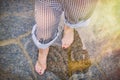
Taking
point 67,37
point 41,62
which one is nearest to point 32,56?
point 41,62

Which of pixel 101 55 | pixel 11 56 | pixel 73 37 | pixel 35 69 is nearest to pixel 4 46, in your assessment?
pixel 11 56

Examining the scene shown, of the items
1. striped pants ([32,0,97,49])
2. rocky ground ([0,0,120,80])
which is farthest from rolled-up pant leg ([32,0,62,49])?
rocky ground ([0,0,120,80])

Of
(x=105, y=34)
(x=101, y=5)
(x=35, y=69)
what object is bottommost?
(x=35, y=69)

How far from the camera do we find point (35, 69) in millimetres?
958

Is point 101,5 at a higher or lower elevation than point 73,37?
higher

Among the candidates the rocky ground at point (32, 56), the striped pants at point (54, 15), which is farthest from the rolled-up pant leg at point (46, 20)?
the rocky ground at point (32, 56)

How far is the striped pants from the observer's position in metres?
0.80

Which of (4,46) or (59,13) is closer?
(59,13)

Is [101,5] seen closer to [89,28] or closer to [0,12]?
[89,28]

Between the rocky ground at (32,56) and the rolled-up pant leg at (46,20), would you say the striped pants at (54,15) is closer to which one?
the rolled-up pant leg at (46,20)

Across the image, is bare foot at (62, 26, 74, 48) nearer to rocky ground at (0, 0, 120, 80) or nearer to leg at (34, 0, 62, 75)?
rocky ground at (0, 0, 120, 80)

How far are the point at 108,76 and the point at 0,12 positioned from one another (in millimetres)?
495

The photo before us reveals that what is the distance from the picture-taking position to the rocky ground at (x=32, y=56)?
95 centimetres

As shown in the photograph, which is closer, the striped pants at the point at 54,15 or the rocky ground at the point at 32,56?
the striped pants at the point at 54,15
